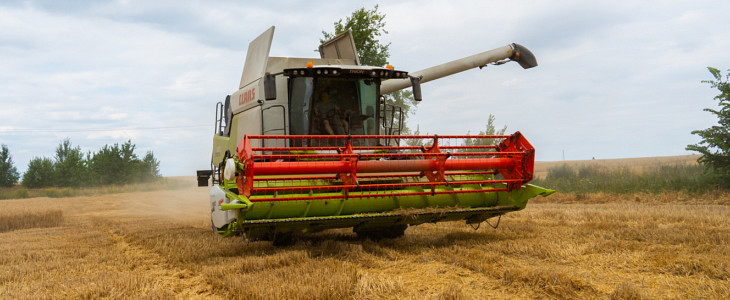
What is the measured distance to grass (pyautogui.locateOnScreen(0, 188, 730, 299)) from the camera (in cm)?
377

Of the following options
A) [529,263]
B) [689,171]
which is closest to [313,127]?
[529,263]

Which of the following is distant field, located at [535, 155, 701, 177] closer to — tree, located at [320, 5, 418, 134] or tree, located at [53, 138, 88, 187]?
tree, located at [320, 5, 418, 134]

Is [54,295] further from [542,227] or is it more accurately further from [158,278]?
[542,227]

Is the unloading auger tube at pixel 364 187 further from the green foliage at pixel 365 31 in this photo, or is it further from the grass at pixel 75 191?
the grass at pixel 75 191

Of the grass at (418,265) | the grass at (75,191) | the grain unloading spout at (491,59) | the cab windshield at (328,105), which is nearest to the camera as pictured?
the grass at (418,265)

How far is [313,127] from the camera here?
6.84 metres

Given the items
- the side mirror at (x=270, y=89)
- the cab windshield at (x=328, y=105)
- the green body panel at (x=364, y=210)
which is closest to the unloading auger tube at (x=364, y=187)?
the green body panel at (x=364, y=210)

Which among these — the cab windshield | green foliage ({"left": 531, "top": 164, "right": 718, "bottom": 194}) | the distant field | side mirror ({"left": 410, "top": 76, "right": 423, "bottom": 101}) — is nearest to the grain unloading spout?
side mirror ({"left": 410, "top": 76, "right": 423, "bottom": 101})

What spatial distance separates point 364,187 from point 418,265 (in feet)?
4.22

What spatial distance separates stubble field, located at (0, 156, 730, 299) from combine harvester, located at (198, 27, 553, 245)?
0.39 metres

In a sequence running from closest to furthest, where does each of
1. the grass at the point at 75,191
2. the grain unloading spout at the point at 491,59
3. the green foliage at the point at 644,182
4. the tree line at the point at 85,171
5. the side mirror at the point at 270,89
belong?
1. the side mirror at the point at 270,89
2. the grain unloading spout at the point at 491,59
3. the green foliage at the point at 644,182
4. the grass at the point at 75,191
5. the tree line at the point at 85,171

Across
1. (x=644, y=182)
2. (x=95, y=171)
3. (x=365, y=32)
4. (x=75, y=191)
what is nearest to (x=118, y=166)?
(x=95, y=171)

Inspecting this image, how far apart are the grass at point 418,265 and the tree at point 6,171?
4659cm

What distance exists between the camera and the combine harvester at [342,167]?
5.38 m
